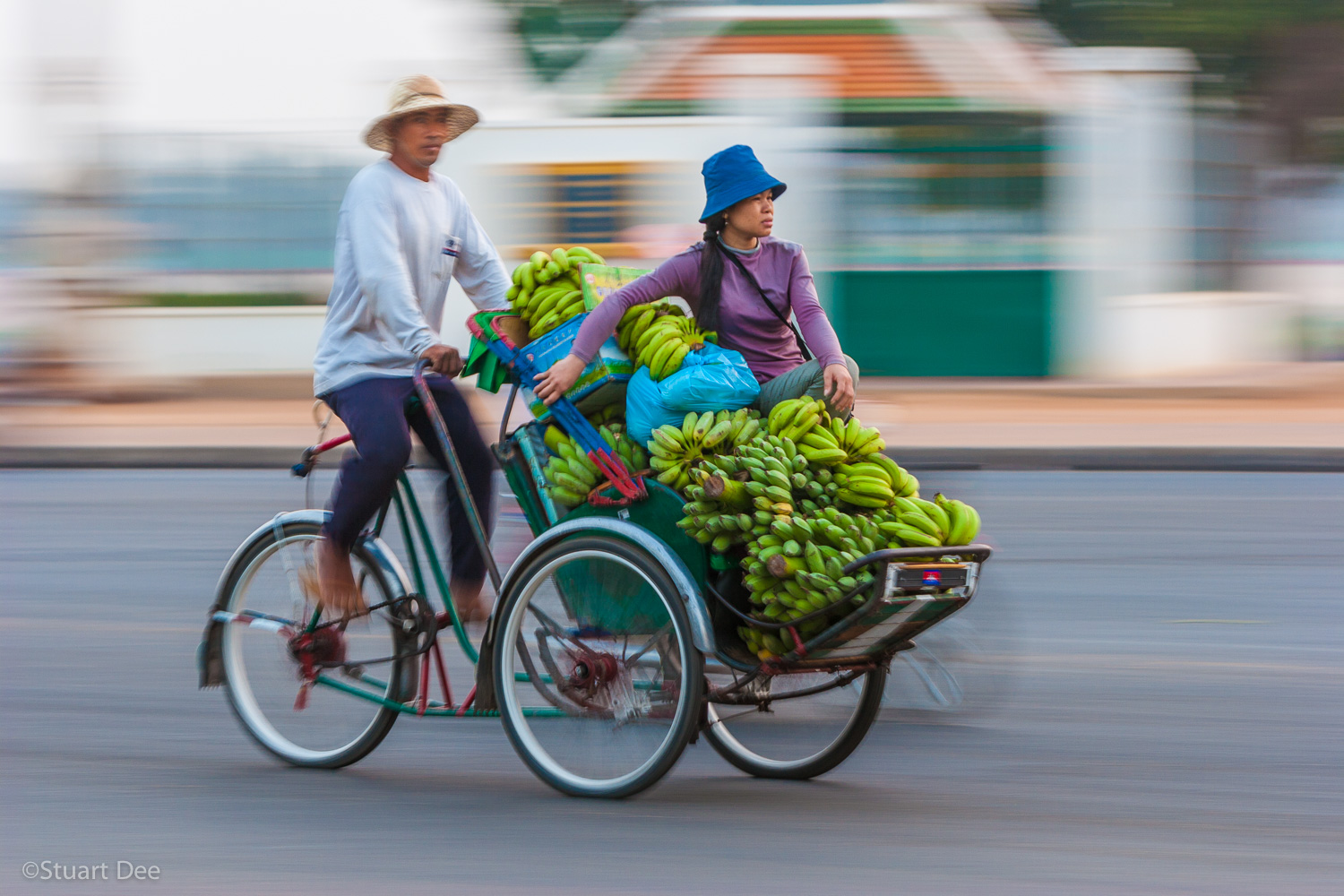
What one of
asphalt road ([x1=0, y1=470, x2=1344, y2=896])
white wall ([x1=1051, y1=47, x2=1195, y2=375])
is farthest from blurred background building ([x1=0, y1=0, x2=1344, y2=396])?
asphalt road ([x1=0, y1=470, x2=1344, y2=896])

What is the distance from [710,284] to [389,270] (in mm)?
878

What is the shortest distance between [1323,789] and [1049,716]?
104 centimetres

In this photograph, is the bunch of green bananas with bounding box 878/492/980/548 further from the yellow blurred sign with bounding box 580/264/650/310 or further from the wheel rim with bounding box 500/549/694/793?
the yellow blurred sign with bounding box 580/264/650/310

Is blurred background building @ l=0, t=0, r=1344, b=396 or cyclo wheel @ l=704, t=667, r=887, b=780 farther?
blurred background building @ l=0, t=0, r=1344, b=396

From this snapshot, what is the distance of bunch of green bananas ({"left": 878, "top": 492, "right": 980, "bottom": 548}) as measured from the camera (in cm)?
407

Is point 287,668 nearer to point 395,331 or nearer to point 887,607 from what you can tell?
point 395,331

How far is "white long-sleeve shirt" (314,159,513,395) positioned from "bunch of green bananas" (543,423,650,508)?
0.46m

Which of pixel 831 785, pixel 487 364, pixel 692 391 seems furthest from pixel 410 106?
pixel 831 785

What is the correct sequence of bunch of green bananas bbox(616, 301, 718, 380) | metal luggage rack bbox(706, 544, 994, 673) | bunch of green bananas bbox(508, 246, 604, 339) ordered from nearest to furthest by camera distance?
metal luggage rack bbox(706, 544, 994, 673) → bunch of green bananas bbox(616, 301, 718, 380) → bunch of green bananas bbox(508, 246, 604, 339)

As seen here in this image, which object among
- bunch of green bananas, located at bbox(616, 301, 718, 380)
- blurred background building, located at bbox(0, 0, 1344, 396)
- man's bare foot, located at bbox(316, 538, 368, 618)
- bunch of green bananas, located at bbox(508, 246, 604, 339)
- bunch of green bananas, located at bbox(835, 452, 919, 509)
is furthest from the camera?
blurred background building, located at bbox(0, 0, 1344, 396)

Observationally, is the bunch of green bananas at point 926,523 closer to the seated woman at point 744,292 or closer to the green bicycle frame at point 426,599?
the seated woman at point 744,292

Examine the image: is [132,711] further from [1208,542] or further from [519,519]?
[1208,542]

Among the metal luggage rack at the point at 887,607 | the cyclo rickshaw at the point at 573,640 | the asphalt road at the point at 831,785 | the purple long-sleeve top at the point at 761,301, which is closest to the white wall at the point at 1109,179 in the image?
the asphalt road at the point at 831,785

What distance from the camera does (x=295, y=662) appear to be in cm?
491
